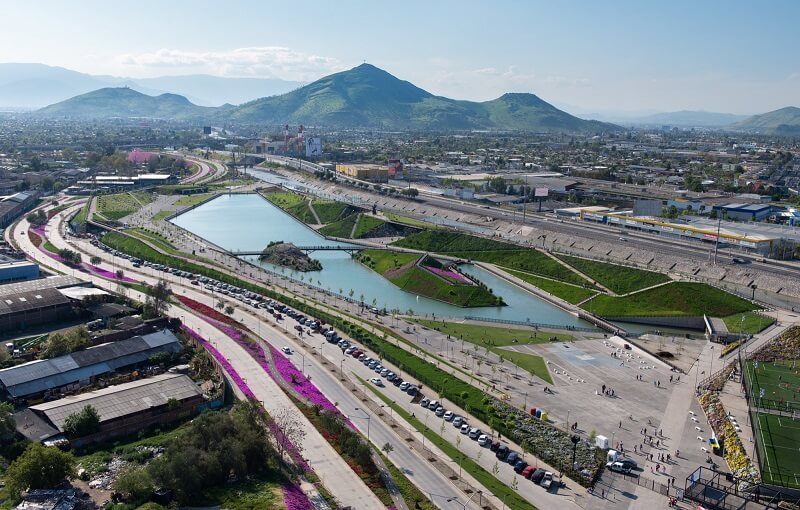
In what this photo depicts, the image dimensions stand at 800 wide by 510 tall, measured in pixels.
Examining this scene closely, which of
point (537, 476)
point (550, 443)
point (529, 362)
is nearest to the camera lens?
point (537, 476)

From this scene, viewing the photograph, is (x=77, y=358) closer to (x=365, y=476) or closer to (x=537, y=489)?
(x=365, y=476)

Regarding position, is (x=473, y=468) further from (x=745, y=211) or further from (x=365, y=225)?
(x=745, y=211)

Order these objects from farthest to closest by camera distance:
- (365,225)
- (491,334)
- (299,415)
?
(365,225) → (491,334) → (299,415)

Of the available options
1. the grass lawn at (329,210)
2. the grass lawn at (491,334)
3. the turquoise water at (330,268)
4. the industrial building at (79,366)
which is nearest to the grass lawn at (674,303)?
the turquoise water at (330,268)

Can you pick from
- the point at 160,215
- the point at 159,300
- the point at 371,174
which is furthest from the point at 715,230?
the point at 160,215

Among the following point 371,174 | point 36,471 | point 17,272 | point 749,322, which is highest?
point 371,174

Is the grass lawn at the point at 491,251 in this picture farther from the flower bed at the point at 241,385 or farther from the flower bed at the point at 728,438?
the flower bed at the point at 241,385
